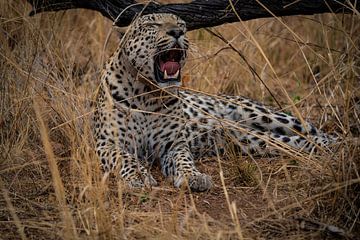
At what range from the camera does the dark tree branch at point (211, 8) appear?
6405mm

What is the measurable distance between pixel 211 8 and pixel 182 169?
1.56 metres

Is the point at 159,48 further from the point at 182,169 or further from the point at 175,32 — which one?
the point at 182,169

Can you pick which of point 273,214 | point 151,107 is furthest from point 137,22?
point 273,214

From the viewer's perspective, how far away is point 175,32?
6.18 m

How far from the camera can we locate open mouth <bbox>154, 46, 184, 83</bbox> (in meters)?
6.24

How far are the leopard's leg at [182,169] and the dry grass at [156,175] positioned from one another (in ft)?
0.33

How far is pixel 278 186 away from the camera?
5586mm

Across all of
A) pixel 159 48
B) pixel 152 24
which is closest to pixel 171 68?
pixel 159 48

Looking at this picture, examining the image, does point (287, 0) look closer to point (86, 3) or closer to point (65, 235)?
point (86, 3)

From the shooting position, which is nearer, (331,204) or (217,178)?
(331,204)

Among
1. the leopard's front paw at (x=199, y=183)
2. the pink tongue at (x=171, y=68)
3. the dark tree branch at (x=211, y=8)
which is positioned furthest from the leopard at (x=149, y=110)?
the dark tree branch at (x=211, y=8)

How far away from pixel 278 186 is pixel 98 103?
2027mm

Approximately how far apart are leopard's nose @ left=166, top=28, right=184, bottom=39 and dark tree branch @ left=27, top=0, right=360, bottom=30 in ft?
1.24

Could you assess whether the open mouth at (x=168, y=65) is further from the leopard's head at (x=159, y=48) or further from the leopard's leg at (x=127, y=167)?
the leopard's leg at (x=127, y=167)
